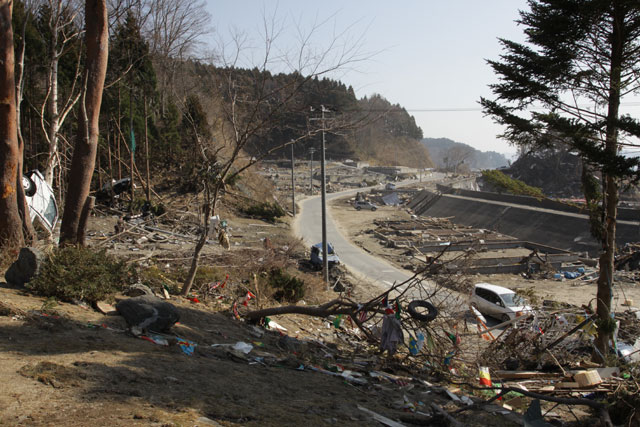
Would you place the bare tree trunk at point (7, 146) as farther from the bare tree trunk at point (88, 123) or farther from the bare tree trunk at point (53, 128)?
the bare tree trunk at point (53, 128)

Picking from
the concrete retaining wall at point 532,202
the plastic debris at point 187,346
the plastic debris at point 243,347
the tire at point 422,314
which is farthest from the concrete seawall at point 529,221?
the plastic debris at point 187,346

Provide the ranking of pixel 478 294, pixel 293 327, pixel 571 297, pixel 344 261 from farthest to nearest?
pixel 344 261
pixel 571 297
pixel 478 294
pixel 293 327

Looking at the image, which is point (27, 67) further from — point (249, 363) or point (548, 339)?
point (548, 339)

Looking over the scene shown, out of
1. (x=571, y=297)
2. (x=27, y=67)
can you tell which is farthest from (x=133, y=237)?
(x=571, y=297)

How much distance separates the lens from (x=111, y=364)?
5289 mm

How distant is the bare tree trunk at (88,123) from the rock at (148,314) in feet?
8.70

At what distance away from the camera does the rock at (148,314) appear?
22.8 ft

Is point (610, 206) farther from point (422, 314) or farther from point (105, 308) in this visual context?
point (105, 308)

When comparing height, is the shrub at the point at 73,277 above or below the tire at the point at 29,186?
below

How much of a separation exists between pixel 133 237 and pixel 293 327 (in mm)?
9629

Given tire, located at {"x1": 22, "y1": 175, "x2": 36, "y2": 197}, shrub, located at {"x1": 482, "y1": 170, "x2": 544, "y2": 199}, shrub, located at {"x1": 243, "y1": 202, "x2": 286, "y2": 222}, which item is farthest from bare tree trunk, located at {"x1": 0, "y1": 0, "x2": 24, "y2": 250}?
shrub, located at {"x1": 243, "y1": 202, "x2": 286, "y2": 222}

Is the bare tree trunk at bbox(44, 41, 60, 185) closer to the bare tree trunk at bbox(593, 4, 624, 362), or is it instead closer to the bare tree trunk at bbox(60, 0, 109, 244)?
the bare tree trunk at bbox(60, 0, 109, 244)

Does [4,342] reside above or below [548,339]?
above

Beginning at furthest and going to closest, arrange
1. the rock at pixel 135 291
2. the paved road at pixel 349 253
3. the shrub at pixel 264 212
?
1. the shrub at pixel 264 212
2. the paved road at pixel 349 253
3. the rock at pixel 135 291
